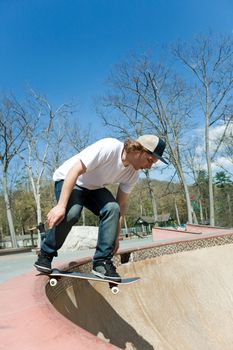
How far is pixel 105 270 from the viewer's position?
2863 millimetres

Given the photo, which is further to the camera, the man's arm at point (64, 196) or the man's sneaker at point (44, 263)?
the man's sneaker at point (44, 263)

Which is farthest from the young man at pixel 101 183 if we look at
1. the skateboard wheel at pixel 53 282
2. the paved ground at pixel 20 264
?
the paved ground at pixel 20 264

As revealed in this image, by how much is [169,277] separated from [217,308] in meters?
0.65

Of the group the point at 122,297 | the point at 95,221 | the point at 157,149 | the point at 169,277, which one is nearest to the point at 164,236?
the point at 169,277

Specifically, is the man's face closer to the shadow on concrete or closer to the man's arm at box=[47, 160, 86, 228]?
the man's arm at box=[47, 160, 86, 228]

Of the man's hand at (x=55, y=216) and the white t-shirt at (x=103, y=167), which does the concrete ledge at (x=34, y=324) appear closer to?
the man's hand at (x=55, y=216)

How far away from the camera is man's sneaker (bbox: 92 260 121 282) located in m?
2.82

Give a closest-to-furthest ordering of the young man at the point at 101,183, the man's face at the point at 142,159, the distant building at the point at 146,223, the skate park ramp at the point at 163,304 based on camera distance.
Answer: the young man at the point at 101,183 → the man's face at the point at 142,159 → the skate park ramp at the point at 163,304 → the distant building at the point at 146,223

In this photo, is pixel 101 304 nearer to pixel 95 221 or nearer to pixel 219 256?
pixel 219 256

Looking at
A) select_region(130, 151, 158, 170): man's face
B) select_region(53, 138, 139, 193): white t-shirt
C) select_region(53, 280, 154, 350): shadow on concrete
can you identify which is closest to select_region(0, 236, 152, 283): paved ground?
select_region(53, 280, 154, 350): shadow on concrete

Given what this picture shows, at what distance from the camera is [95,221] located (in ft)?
199

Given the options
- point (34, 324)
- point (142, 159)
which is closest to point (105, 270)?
point (142, 159)

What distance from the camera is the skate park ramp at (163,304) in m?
3.03

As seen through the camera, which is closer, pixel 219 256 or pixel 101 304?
pixel 101 304
